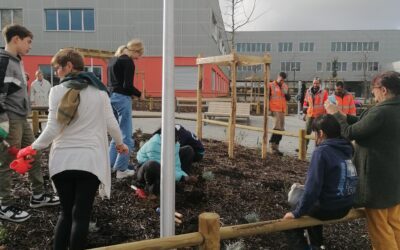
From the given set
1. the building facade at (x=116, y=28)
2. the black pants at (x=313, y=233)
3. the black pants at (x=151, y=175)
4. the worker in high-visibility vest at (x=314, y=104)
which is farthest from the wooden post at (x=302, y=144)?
the building facade at (x=116, y=28)

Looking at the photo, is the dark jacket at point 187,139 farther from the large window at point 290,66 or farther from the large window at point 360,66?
the large window at point 360,66

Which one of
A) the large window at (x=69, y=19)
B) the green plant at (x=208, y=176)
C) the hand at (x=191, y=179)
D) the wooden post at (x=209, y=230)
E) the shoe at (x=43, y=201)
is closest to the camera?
the wooden post at (x=209, y=230)

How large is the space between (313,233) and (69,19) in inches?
1067

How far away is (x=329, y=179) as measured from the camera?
3.13 meters

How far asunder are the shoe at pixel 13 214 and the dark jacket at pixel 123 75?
1892 mm

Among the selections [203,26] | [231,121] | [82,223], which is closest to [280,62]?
[203,26]

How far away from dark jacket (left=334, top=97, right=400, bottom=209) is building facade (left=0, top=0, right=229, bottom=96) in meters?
23.9

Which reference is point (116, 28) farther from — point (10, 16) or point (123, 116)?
point (123, 116)

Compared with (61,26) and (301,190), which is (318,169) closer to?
(301,190)

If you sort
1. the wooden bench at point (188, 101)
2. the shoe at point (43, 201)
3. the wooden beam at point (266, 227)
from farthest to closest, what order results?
the wooden bench at point (188, 101) → the shoe at point (43, 201) → the wooden beam at point (266, 227)

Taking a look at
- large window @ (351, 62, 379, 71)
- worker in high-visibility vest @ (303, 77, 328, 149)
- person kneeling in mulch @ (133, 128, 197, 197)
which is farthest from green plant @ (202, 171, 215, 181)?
large window @ (351, 62, 379, 71)

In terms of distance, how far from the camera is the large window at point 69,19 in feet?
90.5

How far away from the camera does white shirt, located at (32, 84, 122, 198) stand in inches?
118

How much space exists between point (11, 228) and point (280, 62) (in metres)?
66.9
